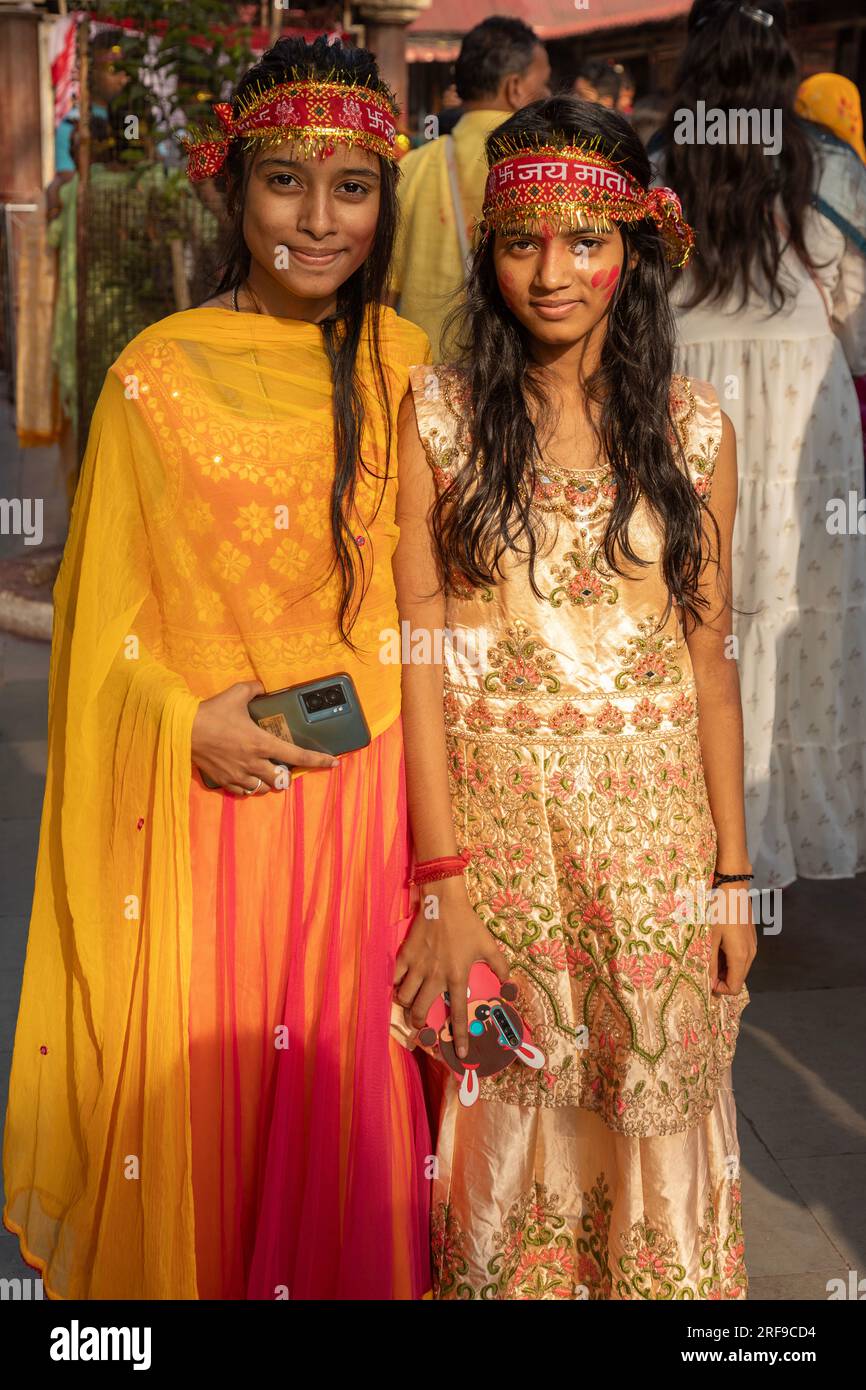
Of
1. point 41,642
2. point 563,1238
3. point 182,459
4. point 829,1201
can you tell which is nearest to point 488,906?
point 563,1238

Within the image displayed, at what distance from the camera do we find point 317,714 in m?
1.93

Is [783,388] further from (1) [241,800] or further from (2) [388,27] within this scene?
(2) [388,27]

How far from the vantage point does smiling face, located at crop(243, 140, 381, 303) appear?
6.09ft

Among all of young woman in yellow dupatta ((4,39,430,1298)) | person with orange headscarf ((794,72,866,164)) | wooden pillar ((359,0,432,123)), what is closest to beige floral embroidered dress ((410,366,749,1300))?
young woman in yellow dupatta ((4,39,430,1298))

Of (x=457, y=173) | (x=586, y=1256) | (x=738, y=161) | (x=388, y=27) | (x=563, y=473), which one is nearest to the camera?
(x=563, y=473)

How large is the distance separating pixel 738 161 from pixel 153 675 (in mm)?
2058

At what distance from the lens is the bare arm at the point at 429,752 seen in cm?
194

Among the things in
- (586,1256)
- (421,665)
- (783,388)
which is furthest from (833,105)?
(586,1256)

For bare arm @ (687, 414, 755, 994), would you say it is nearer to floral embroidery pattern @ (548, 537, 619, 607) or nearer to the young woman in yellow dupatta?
floral embroidery pattern @ (548, 537, 619, 607)

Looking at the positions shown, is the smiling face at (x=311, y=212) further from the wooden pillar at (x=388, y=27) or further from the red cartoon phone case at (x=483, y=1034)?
the wooden pillar at (x=388, y=27)

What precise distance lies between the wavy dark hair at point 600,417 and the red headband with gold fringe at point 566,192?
0.9 inches

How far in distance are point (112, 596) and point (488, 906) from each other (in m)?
0.65

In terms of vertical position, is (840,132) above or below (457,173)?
above

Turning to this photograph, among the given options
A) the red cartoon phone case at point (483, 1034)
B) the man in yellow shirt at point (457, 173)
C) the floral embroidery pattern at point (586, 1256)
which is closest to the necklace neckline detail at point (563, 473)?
the red cartoon phone case at point (483, 1034)
